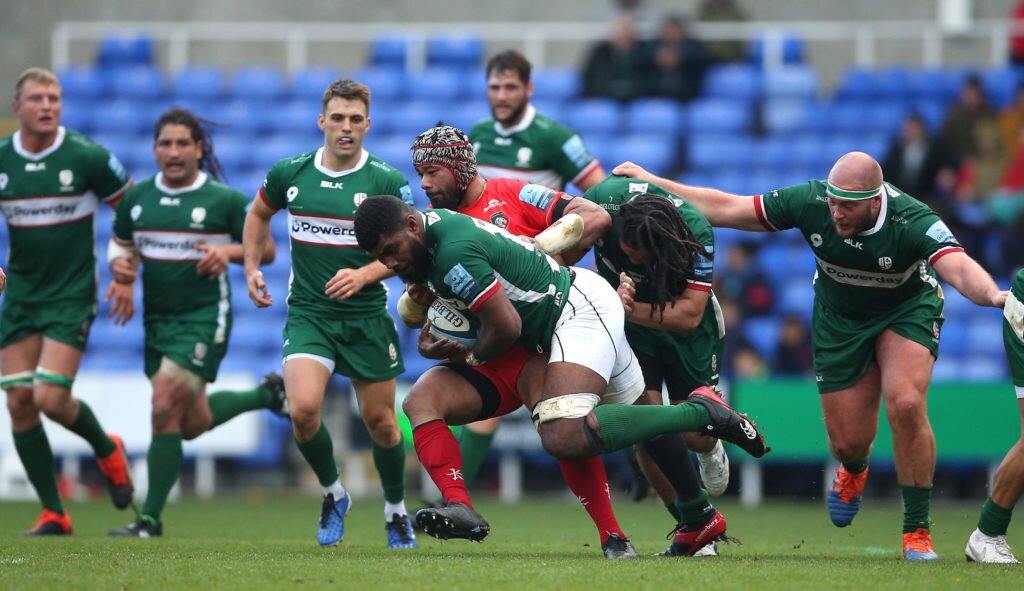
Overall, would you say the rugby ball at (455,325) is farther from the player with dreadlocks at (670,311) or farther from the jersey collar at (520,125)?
the jersey collar at (520,125)

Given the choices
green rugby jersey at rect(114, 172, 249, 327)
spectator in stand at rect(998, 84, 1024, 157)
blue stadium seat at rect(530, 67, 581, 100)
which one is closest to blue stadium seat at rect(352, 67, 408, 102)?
blue stadium seat at rect(530, 67, 581, 100)

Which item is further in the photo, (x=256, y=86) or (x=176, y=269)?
(x=256, y=86)

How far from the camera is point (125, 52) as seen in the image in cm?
2016

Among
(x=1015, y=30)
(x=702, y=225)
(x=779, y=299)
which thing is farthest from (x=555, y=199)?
(x=1015, y=30)

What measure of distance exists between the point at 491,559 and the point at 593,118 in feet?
37.1

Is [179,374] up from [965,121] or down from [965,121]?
down

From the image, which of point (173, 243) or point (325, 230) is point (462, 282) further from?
point (173, 243)

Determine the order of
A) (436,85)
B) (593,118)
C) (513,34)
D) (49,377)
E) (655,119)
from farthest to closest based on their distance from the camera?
(513,34) < (436,85) < (655,119) < (593,118) < (49,377)

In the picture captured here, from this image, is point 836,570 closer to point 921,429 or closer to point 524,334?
point 921,429

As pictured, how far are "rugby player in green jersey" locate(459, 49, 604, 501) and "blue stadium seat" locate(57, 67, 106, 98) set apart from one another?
1096 centimetres

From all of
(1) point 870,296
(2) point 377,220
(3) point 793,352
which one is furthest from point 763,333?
(2) point 377,220

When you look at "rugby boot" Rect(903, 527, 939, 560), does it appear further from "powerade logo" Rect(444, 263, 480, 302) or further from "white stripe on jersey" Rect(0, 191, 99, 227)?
"white stripe on jersey" Rect(0, 191, 99, 227)

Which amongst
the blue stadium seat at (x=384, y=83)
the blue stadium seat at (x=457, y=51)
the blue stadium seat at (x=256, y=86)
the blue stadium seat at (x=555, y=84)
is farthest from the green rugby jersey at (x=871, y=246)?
the blue stadium seat at (x=256, y=86)

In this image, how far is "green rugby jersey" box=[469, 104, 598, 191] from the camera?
1011 centimetres
